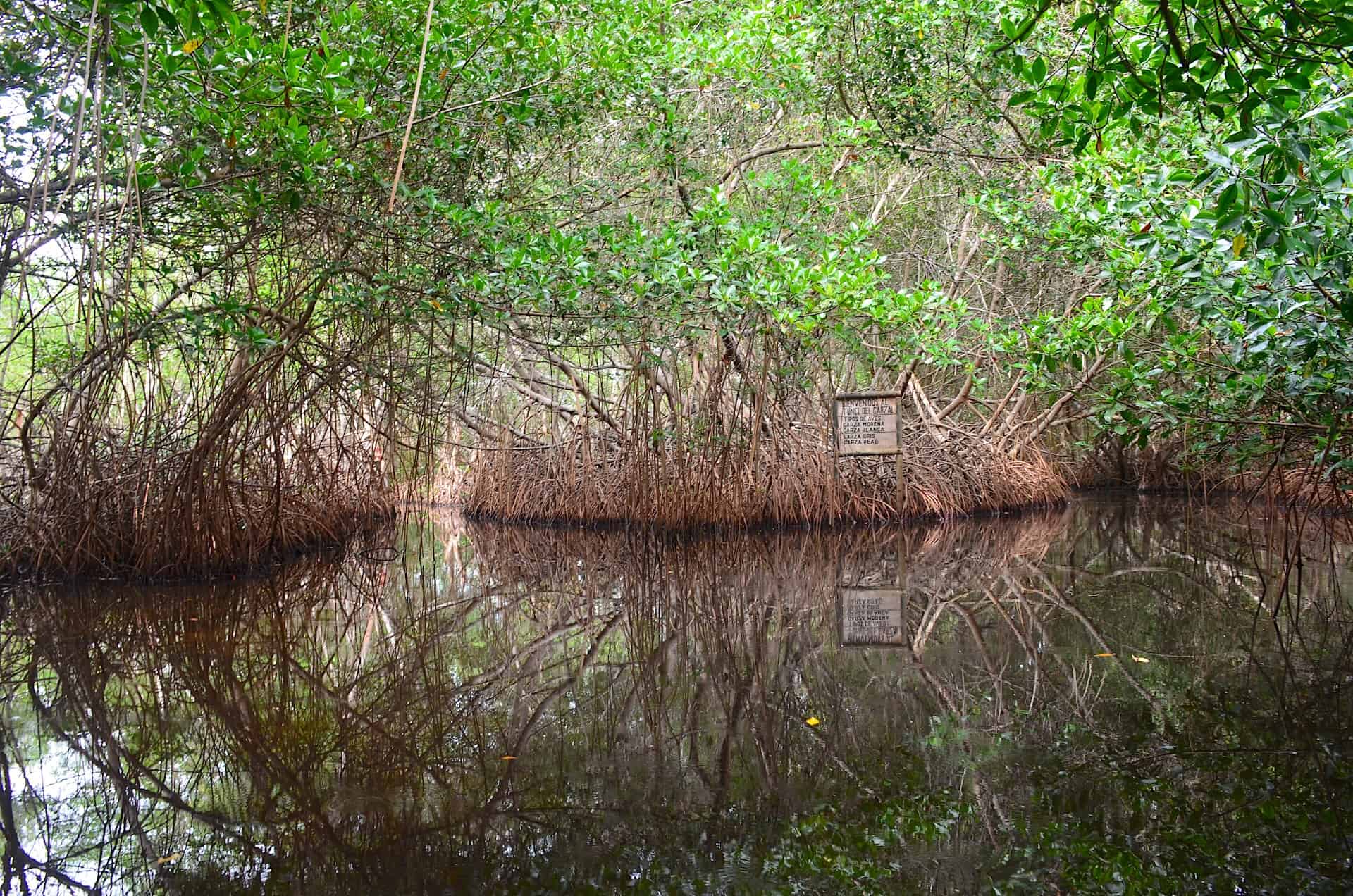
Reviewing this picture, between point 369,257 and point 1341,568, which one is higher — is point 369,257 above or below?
above

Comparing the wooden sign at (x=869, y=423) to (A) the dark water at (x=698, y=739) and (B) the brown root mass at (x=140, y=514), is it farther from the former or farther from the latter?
(B) the brown root mass at (x=140, y=514)

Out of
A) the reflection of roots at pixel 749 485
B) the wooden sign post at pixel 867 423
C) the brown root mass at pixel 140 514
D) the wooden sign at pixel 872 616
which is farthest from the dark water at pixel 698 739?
the wooden sign post at pixel 867 423

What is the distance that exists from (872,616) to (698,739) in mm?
1716

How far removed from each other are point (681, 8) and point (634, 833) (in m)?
6.44

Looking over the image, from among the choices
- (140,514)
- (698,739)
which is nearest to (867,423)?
(140,514)

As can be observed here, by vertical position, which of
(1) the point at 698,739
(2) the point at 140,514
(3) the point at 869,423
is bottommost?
(1) the point at 698,739

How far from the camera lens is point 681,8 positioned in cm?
693

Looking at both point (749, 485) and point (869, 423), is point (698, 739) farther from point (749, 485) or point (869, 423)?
point (869, 423)

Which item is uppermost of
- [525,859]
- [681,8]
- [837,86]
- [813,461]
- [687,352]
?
[681,8]

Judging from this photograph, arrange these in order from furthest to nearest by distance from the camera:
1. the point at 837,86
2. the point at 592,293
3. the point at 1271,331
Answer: the point at 837,86 → the point at 592,293 → the point at 1271,331

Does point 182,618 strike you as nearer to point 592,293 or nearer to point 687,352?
point 592,293

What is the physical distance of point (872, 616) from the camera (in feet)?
13.1

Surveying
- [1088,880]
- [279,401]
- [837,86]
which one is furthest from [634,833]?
[837,86]

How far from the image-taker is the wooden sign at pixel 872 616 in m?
3.57
